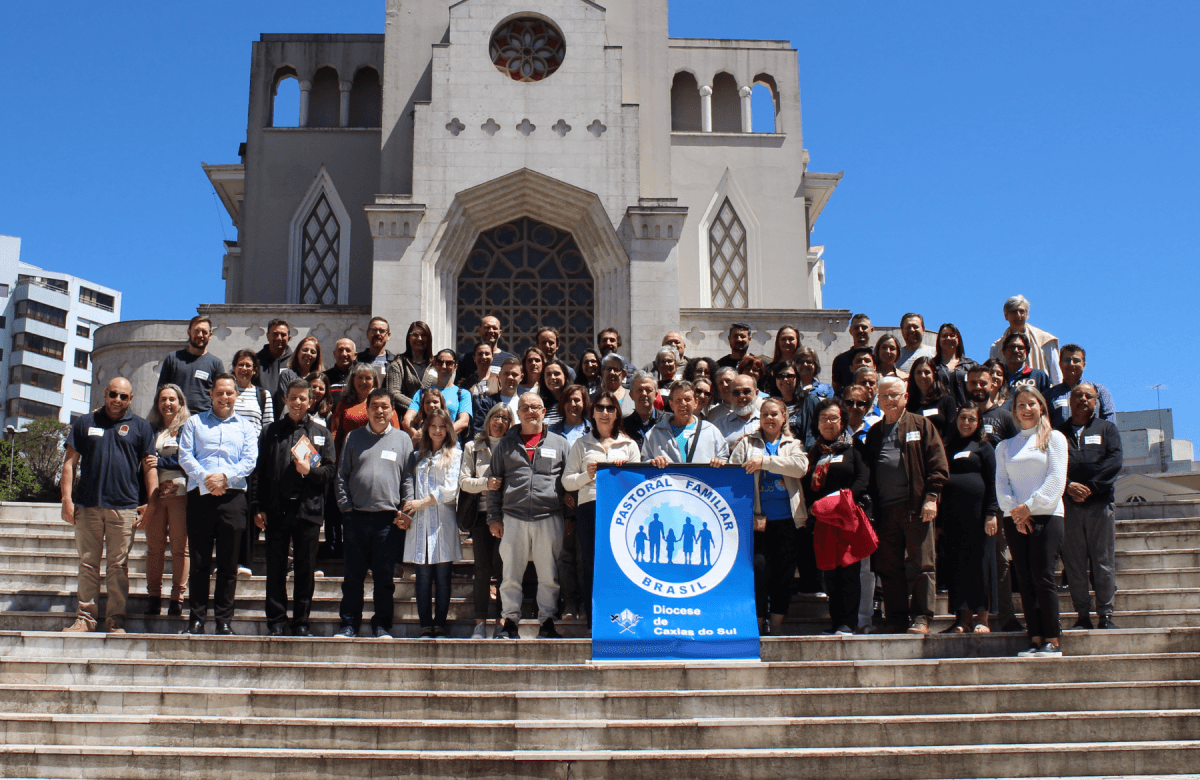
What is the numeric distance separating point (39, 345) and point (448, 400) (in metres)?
79.0

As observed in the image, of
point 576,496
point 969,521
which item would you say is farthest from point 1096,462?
point 576,496

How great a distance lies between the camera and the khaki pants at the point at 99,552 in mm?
8273

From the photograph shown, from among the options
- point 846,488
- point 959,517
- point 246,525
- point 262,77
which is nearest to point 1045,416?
point 959,517

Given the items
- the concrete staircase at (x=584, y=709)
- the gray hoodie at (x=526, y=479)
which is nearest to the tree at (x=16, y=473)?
the concrete staircase at (x=584, y=709)

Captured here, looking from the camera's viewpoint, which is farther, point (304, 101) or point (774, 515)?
point (304, 101)

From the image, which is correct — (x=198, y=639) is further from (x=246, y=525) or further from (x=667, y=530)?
(x=667, y=530)

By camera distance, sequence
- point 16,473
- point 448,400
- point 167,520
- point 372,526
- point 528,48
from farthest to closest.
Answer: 1. point 16,473
2. point 528,48
3. point 448,400
4. point 167,520
5. point 372,526

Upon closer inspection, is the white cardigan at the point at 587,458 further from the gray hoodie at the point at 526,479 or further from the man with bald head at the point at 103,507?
the man with bald head at the point at 103,507

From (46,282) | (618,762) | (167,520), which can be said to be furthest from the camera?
(46,282)

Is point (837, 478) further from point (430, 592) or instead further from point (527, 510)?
point (430, 592)

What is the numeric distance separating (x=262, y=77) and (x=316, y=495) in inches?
648

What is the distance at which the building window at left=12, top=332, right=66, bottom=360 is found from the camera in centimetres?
7662

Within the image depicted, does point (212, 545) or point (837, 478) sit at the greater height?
point (837, 478)

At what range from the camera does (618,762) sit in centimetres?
645
